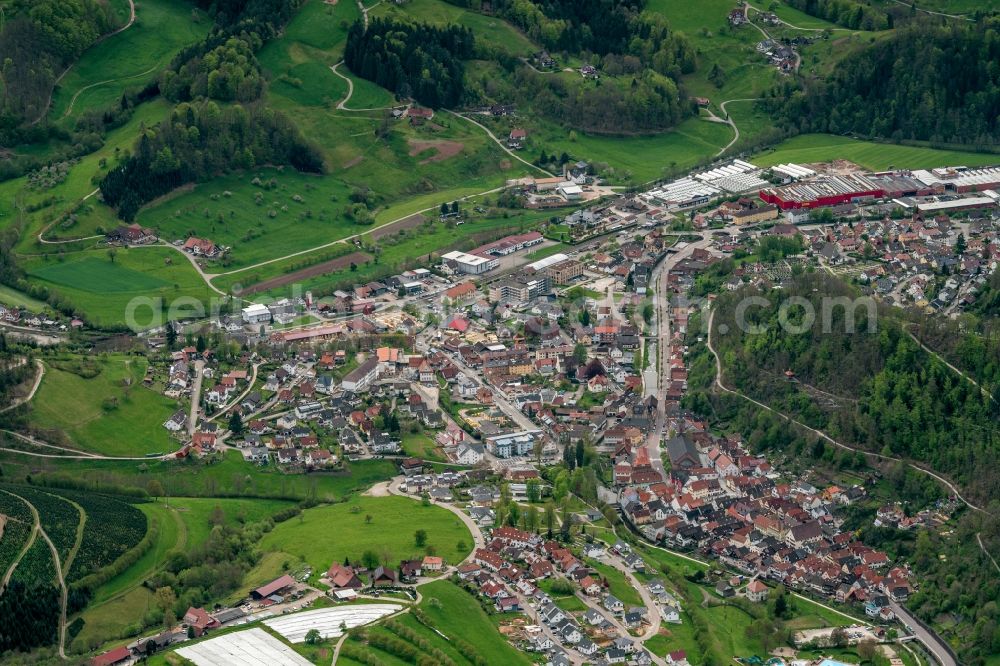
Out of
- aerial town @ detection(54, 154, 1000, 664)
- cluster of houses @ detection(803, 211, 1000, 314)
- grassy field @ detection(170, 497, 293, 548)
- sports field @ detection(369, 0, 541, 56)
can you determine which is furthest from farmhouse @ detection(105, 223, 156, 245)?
cluster of houses @ detection(803, 211, 1000, 314)

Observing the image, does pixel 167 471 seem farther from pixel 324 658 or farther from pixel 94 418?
pixel 324 658

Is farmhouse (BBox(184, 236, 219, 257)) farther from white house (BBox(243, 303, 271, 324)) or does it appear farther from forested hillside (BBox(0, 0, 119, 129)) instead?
forested hillside (BBox(0, 0, 119, 129))

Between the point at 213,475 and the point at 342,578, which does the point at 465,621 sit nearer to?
the point at 342,578

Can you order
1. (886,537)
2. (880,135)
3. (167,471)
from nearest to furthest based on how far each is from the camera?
(886,537) < (167,471) < (880,135)

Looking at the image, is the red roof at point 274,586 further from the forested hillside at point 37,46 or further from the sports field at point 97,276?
the forested hillside at point 37,46

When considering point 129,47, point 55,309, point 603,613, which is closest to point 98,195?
point 55,309

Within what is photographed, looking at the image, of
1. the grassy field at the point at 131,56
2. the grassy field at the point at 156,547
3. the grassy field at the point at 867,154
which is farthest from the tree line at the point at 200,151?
the grassy field at the point at 156,547

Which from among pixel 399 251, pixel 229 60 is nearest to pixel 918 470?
pixel 399 251

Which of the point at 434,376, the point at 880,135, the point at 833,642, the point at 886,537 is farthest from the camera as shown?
the point at 880,135
